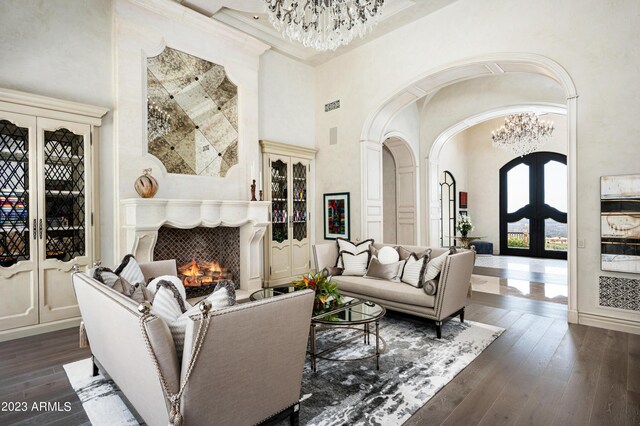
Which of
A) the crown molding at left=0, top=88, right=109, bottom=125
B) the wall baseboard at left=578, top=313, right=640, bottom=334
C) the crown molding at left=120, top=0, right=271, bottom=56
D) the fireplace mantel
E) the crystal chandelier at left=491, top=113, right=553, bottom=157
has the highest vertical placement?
the crown molding at left=120, top=0, right=271, bottom=56

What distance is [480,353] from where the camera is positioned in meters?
3.20

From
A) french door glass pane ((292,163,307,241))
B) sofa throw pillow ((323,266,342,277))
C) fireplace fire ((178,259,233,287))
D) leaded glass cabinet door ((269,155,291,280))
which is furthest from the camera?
french door glass pane ((292,163,307,241))

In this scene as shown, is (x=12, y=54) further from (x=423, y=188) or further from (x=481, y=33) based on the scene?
(x=423, y=188)

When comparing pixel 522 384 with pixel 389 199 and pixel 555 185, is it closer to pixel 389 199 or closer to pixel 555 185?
pixel 389 199

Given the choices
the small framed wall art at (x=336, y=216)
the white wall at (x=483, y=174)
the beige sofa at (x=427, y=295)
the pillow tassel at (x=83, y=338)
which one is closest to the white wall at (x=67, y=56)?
the pillow tassel at (x=83, y=338)

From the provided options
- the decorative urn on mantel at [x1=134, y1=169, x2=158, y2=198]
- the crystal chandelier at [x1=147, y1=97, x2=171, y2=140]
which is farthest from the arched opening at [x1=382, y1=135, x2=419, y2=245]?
the decorative urn on mantel at [x1=134, y1=169, x2=158, y2=198]

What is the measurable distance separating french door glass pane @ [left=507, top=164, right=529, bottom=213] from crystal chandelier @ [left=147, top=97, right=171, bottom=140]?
975cm

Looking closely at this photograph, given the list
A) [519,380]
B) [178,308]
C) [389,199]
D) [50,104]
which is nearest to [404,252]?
[519,380]

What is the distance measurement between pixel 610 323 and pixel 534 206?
695 cm

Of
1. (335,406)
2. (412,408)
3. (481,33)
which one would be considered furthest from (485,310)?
(481,33)

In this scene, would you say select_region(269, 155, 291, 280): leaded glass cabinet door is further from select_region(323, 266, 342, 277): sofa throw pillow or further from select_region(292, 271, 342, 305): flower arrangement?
select_region(292, 271, 342, 305): flower arrangement

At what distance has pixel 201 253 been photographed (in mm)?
5395

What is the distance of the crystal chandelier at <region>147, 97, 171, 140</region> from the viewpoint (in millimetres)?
4629

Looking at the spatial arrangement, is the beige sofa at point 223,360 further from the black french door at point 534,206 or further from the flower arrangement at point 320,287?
the black french door at point 534,206
